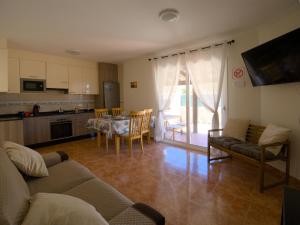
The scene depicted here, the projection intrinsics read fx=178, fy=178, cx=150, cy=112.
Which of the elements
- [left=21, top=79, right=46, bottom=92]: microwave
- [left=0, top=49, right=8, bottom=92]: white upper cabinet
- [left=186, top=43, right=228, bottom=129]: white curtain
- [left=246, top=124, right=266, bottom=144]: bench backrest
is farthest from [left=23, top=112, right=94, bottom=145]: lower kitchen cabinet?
[left=246, top=124, right=266, bottom=144]: bench backrest

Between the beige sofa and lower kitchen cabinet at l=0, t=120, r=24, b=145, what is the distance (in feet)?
8.10

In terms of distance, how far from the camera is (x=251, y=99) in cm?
317

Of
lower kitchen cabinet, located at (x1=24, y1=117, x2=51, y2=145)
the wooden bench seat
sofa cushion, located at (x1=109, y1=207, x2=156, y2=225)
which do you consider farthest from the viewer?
lower kitchen cabinet, located at (x1=24, y1=117, x2=51, y2=145)

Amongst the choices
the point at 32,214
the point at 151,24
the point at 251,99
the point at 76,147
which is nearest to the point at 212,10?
the point at 151,24

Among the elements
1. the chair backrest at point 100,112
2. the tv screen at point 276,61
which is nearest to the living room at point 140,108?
the tv screen at point 276,61

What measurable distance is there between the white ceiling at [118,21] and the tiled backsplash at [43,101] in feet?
4.30

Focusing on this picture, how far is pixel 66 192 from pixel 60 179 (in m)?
0.27

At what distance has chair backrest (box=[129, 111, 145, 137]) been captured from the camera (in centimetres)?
381

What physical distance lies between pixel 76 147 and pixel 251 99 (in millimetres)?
4085

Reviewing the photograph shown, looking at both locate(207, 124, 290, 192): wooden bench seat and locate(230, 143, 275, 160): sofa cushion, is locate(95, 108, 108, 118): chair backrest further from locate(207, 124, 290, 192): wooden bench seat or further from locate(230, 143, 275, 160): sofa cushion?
locate(230, 143, 275, 160): sofa cushion

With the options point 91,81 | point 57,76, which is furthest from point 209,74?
point 57,76

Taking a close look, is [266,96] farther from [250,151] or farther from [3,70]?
[3,70]

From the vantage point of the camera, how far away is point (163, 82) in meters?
4.56

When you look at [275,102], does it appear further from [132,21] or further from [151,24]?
[132,21]
